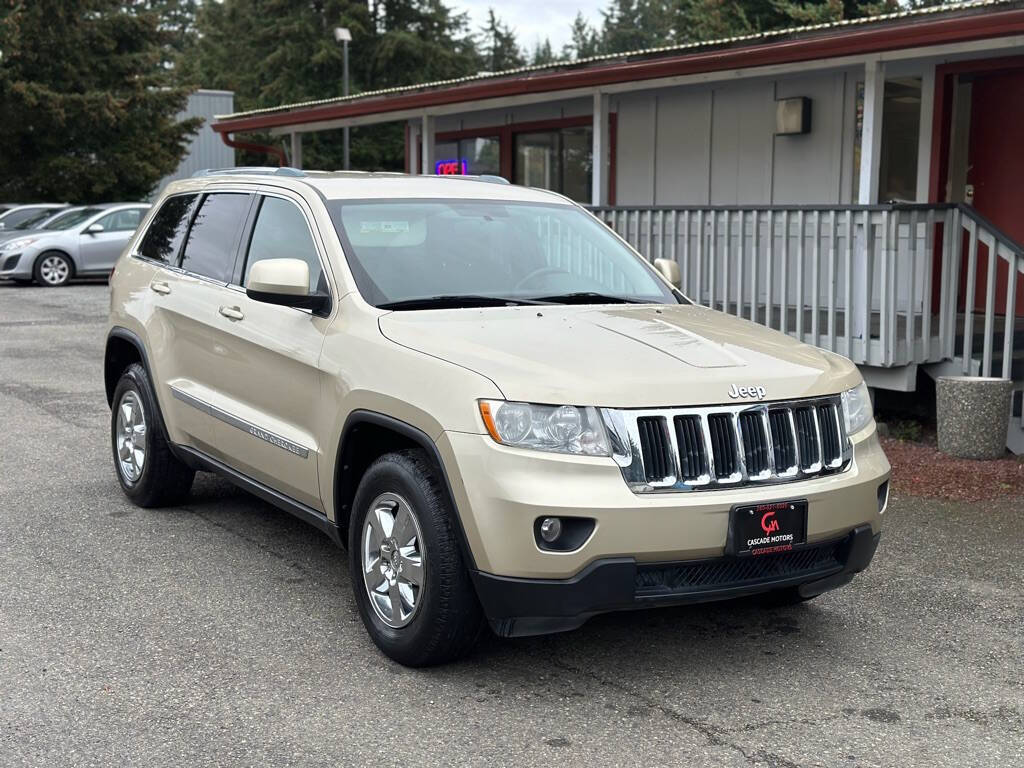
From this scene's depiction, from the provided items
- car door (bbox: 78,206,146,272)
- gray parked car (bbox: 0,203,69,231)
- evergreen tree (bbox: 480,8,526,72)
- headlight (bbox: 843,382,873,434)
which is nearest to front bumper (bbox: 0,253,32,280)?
car door (bbox: 78,206,146,272)

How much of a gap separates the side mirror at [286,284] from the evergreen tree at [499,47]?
66.6 metres

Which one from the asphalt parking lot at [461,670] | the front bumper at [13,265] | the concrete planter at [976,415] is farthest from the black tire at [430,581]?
the front bumper at [13,265]

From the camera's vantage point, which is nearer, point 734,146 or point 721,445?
point 721,445

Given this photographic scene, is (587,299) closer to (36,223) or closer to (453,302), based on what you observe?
(453,302)

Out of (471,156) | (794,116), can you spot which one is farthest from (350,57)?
(794,116)

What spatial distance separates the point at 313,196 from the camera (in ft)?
17.6

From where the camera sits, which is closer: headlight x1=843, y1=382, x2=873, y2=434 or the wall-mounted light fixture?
headlight x1=843, y1=382, x2=873, y2=434

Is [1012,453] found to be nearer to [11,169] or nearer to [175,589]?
[175,589]

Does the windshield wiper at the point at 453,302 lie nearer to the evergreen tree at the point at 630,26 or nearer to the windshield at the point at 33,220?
the windshield at the point at 33,220

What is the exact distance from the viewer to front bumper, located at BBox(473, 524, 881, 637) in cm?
396

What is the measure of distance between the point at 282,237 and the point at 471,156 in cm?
1259

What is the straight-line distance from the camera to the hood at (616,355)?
407 cm

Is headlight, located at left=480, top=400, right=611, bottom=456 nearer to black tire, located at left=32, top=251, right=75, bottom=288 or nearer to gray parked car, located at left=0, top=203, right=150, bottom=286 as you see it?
gray parked car, located at left=0, top=203, right=150, bottom=286

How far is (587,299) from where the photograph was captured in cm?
526
